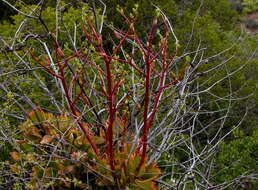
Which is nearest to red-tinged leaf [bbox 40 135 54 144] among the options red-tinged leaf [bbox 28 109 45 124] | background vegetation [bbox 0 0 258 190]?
background vegetation [bbox 0 0 258 190]

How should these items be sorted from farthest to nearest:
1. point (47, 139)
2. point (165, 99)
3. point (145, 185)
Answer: point (165, 99), point (47, 139), point (145, 185)

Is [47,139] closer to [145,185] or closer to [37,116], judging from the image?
[37,116]

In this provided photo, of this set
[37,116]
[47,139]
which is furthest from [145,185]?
[37,116]

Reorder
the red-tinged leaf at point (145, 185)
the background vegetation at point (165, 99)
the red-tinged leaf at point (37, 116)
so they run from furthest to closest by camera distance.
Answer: the red-tinged leaf at point (37, 116)
the background vegetation at point (165, 99)
the red-tinged leaf at point (145, 185)

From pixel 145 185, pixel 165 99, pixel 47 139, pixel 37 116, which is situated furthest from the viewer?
pixel 165 99

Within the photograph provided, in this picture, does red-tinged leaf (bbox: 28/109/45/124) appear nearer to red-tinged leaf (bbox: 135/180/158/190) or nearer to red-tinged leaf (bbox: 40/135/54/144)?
red-tinged leaf (bbox: 40/135/54/144)

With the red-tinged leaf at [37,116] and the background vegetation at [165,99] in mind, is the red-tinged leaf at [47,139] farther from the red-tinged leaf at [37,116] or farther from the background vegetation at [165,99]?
the red-tinged leaf at [37,116]

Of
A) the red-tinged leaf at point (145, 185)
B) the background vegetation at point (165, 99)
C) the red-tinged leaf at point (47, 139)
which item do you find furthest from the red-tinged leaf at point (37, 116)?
the red-tinged leaf at point (145, 185)

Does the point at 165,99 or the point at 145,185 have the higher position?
the point at 165,99

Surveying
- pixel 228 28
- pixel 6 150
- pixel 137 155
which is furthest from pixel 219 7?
pixel 137 155

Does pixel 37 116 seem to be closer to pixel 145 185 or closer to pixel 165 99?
pixel 145 185

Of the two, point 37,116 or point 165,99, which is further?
point 165,99

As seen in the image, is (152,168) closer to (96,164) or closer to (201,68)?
(96,164)

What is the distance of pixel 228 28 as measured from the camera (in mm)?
11484
